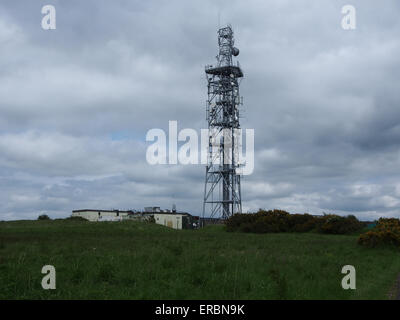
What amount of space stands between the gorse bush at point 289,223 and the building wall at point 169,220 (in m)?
24.4

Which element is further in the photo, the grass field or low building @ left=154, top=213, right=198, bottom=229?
low building @ left=154, top=213, right=198, bottom=229

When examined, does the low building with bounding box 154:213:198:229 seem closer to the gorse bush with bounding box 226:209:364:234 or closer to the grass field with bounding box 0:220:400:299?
the gorse bush with bounding box 226:209:364:234

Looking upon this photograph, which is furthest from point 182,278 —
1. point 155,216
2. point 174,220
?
point 174,220

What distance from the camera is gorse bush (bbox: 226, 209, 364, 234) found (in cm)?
4297

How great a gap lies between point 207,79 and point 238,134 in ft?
32.7

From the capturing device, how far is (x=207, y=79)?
6681 cm

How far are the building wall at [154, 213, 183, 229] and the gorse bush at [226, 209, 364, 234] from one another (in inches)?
960

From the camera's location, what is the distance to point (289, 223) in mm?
47719

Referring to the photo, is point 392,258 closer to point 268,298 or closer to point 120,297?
point 268,298

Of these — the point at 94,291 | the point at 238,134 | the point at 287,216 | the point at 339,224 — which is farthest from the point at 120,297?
the point at 238,134

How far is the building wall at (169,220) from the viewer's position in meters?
73.8

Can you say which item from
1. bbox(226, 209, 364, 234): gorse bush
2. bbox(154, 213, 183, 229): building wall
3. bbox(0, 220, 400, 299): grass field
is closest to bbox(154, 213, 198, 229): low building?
bbox(154, 213, 183, 229): building wall

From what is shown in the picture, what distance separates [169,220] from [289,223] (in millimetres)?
30634
